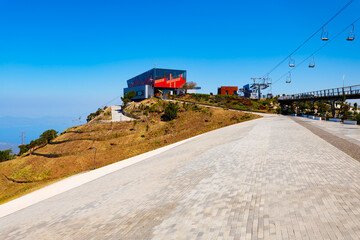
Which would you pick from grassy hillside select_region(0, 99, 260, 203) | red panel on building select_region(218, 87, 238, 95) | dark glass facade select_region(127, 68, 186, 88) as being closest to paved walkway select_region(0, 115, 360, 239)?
grassy hillside select_region(0, 99, 260, 203)

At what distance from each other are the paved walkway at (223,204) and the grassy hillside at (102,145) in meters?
11.7

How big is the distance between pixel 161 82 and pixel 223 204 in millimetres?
67647

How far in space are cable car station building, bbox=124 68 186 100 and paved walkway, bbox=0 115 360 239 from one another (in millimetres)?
61853

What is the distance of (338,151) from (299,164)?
13.2 ft

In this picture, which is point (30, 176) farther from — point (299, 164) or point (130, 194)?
point (299, 164)

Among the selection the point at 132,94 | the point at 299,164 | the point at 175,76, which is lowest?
the point at 299,164

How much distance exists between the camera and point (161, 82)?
71.8 m

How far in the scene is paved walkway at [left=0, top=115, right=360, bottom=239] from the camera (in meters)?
5.02

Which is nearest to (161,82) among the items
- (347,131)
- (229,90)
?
(229,90)

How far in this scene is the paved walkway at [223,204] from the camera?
16.5ft

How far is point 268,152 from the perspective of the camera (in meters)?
12.0

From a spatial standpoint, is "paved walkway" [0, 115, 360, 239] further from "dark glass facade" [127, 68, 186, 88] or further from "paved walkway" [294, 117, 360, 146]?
"dark glass facade" [127, 68, 186, 88]

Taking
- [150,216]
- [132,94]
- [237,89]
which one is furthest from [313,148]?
[237,89]

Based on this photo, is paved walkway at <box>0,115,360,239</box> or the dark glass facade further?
the dark glass facade
